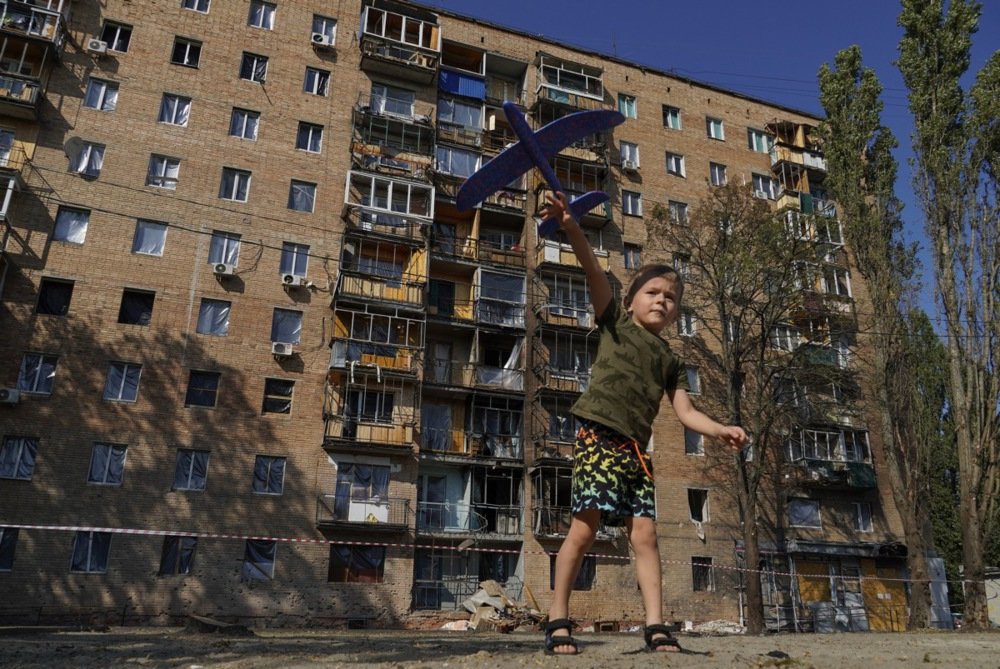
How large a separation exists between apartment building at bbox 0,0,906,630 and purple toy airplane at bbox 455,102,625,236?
16.7m

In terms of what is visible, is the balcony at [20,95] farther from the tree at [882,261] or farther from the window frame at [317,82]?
the tree at [882,261]

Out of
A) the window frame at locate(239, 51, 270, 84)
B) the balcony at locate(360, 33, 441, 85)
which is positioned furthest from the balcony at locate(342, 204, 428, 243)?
the balcony at locate(360, 33, 441, 85)

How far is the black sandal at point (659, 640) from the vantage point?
4.46 meters

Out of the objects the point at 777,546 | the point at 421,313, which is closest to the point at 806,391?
the point at 777,546

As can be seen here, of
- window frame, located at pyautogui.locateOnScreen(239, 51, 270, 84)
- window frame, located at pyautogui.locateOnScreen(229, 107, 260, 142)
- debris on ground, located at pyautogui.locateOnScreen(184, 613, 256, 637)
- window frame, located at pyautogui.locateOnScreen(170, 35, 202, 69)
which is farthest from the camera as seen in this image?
window frame, located at pyautogui.locateOnScreen(239, 51, 270, 84)

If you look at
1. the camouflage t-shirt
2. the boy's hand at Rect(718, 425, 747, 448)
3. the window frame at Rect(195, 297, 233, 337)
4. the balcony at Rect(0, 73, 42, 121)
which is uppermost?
the balcony at Rect(0, 73, 42, 121)

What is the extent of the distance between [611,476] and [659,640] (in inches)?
39.9

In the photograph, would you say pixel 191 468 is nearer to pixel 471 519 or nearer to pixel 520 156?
pixel 471 519

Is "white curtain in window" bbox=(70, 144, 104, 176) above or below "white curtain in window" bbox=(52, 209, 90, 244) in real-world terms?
above

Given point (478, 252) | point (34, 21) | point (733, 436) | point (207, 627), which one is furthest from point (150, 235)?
point (733, 436)

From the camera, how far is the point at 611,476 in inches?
182

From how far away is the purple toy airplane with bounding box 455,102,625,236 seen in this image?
6090mm

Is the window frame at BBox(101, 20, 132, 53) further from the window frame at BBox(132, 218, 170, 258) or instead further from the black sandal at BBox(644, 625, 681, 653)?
the black sandal at BBox(644, 625, 681, 653)

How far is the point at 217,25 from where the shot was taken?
2981 cm
